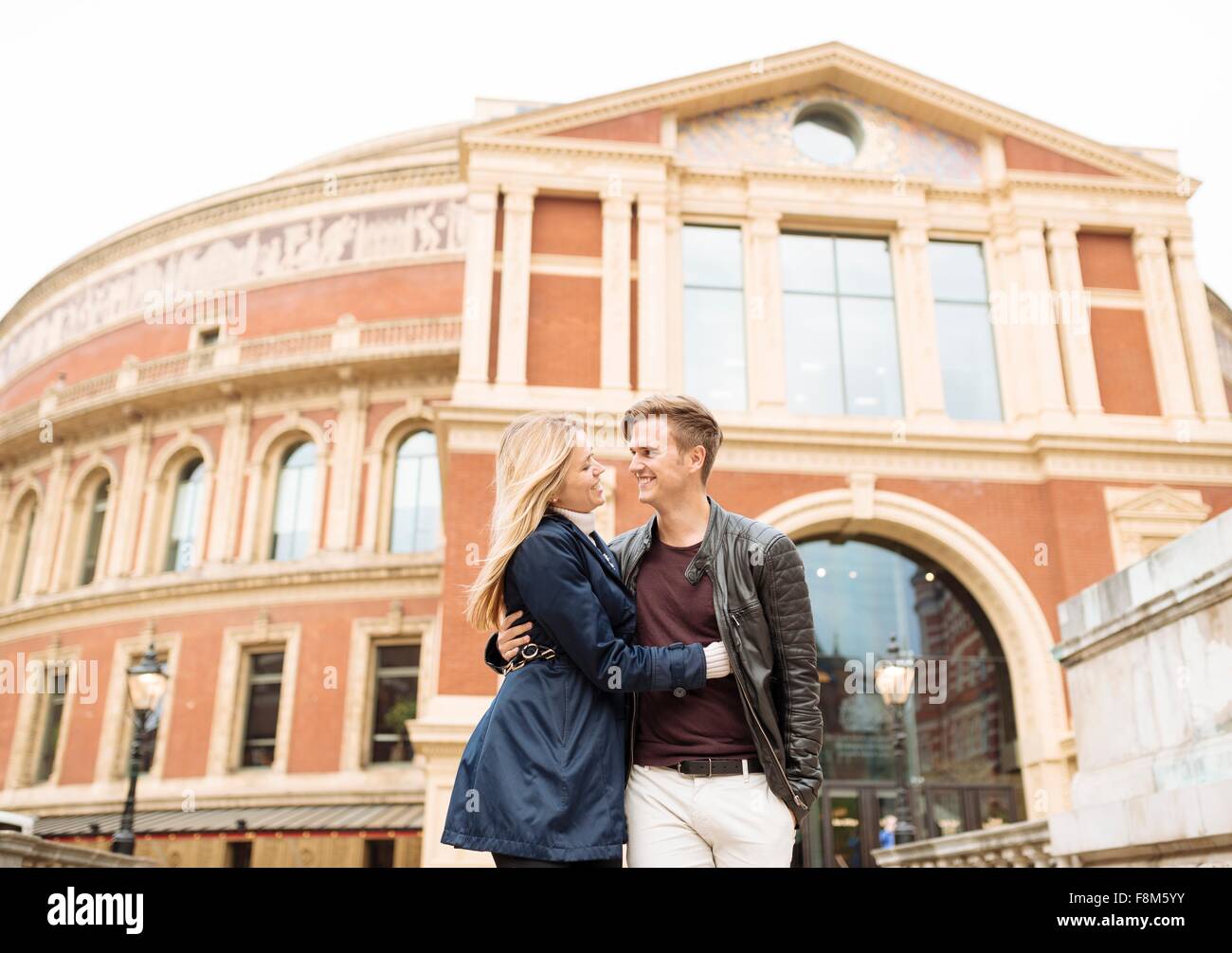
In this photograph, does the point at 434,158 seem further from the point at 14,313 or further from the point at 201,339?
the point at 14,313

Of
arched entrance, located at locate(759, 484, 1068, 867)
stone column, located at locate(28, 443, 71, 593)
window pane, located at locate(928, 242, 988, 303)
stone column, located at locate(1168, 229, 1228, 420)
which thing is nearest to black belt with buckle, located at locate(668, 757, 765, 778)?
arched entrance, located at locate(759, 484, 1068, 867)

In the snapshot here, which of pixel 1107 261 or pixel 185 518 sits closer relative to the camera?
pixel 1107 261

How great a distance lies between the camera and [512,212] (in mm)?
19828

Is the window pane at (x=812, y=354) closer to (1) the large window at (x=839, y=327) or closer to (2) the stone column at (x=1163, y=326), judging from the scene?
(1) the large window at (x=839, y=327)

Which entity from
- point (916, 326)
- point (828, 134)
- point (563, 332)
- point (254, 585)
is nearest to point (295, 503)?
point (254, 585)

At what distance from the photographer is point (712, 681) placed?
3.50 metres

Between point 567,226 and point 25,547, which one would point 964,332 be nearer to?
point 567,226

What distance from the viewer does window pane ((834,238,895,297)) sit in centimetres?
2053

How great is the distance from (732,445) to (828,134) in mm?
7530

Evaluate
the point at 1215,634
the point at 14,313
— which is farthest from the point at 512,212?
the point at 14,313

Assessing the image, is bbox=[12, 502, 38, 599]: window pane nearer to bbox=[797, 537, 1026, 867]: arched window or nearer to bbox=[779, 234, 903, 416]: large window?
bbox=[779, 234, 903, 416]: large window

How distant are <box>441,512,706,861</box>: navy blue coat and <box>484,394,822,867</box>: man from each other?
0.15m

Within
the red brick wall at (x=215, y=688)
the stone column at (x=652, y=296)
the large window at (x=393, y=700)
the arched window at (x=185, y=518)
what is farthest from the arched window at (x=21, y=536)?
the stone column at (x=652, y=296)
